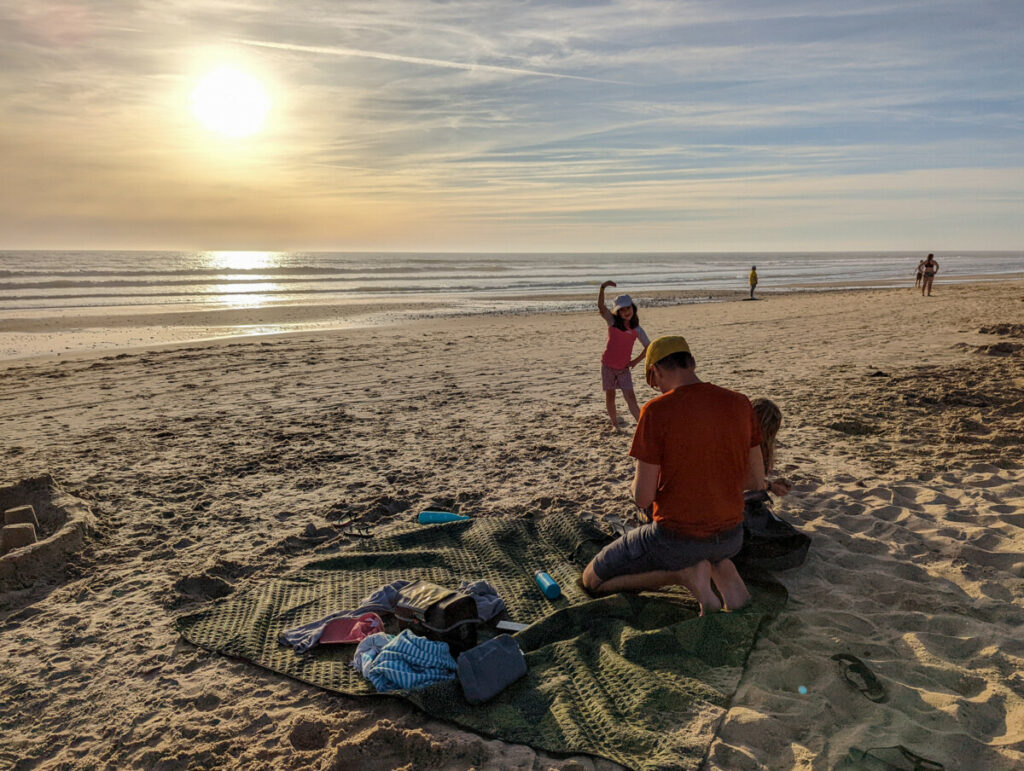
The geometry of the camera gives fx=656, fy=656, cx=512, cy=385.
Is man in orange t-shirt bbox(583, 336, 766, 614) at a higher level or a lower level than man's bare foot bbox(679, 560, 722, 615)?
higher

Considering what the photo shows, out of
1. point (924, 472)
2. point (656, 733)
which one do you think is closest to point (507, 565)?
point (656, 733)

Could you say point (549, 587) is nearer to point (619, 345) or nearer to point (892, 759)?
point (892, 759)

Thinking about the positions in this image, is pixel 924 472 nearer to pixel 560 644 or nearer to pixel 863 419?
pixel 863 419

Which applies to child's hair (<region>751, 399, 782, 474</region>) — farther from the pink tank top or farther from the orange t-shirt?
the pink tank top

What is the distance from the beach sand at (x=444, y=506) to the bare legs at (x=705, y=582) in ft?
1.01

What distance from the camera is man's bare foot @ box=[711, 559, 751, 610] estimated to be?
13.1 ft

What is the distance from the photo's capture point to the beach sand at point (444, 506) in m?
3.13

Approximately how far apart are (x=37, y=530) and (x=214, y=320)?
1734 centimetres

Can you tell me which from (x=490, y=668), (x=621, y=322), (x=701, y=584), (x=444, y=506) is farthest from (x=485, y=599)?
(x=621, y=322)

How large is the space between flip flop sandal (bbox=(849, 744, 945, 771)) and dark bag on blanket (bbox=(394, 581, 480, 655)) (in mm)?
1974

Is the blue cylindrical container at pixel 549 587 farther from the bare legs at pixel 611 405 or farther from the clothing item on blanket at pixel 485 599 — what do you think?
the bare legs at pixel 611 405

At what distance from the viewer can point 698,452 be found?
3.65 meters

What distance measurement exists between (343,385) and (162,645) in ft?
23.8

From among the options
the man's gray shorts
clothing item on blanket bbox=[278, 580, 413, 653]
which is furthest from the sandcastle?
the man's gray shorts
